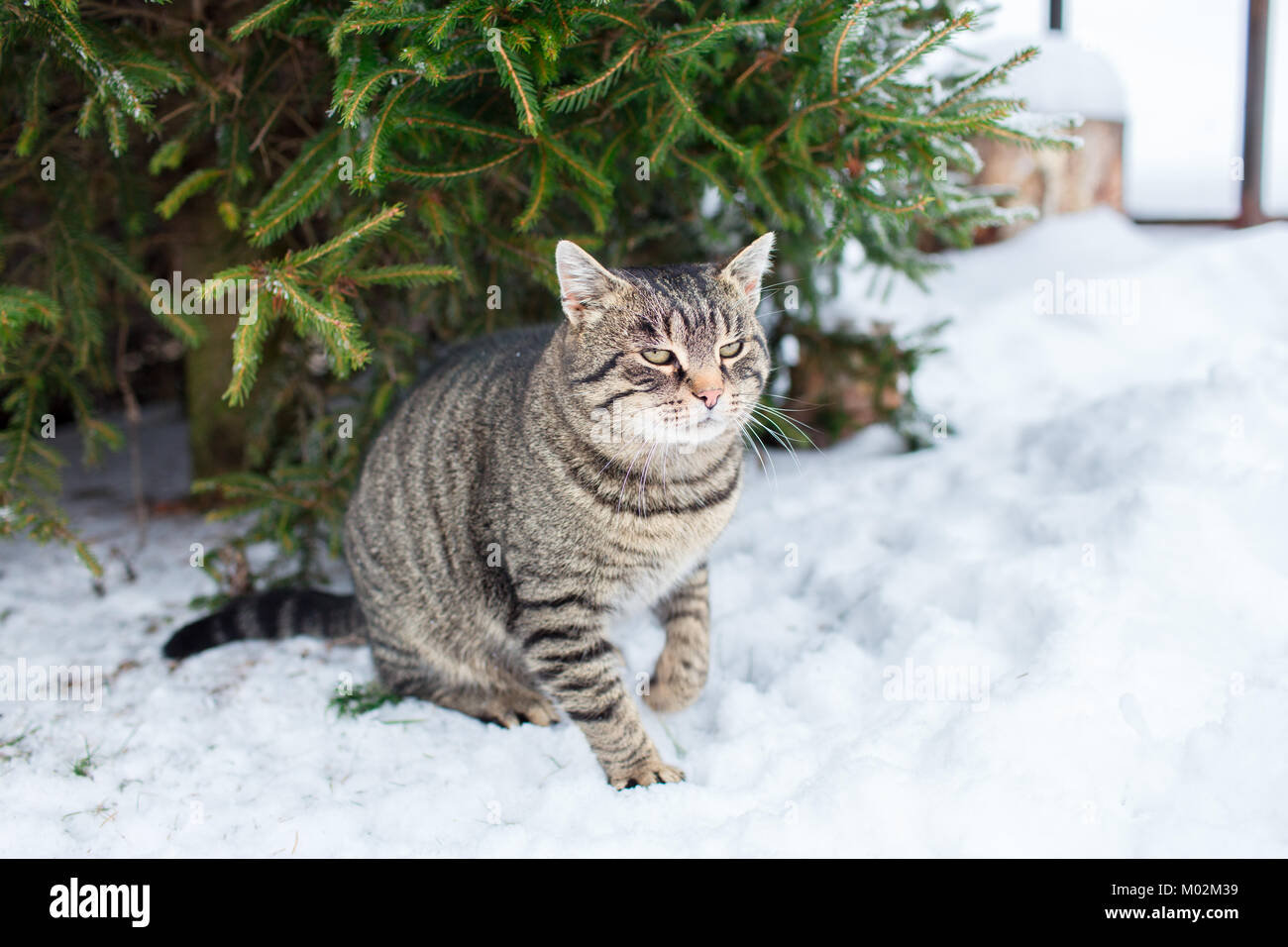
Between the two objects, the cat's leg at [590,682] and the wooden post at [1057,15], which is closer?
the cat's leg at [590,682]

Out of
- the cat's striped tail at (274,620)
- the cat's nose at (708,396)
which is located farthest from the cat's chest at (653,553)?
the cat's striped tail at (274,620)

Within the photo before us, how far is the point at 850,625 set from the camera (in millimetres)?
3012

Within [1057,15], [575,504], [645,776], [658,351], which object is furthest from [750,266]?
[1057,15]

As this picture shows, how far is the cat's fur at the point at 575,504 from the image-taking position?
2432 mm

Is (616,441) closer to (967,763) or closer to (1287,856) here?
(967,763)

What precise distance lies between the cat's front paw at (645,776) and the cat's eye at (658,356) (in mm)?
1120

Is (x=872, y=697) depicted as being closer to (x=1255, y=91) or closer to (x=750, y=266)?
(x=750, y=266)

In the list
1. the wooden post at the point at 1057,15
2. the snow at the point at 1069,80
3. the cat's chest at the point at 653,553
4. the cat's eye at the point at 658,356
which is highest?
the wooden post at the point at 1057,15

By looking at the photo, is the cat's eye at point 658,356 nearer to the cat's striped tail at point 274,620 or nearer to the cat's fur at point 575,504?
the cat's fur at point 575,504

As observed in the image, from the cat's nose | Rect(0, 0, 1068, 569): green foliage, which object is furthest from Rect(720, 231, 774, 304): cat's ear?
the cat's nose

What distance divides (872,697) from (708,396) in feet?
3.40

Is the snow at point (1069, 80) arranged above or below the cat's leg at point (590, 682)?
above

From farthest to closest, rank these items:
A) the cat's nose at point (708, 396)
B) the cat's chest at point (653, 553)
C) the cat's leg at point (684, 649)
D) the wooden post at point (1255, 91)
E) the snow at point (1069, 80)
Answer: the wooden post at point (1255, 91), the snow at point (1069, 80), the cat's leg at point (684, 649), the cat's chest at point (653, 553), the cat's nose at point (708, 396)

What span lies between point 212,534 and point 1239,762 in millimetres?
4165
